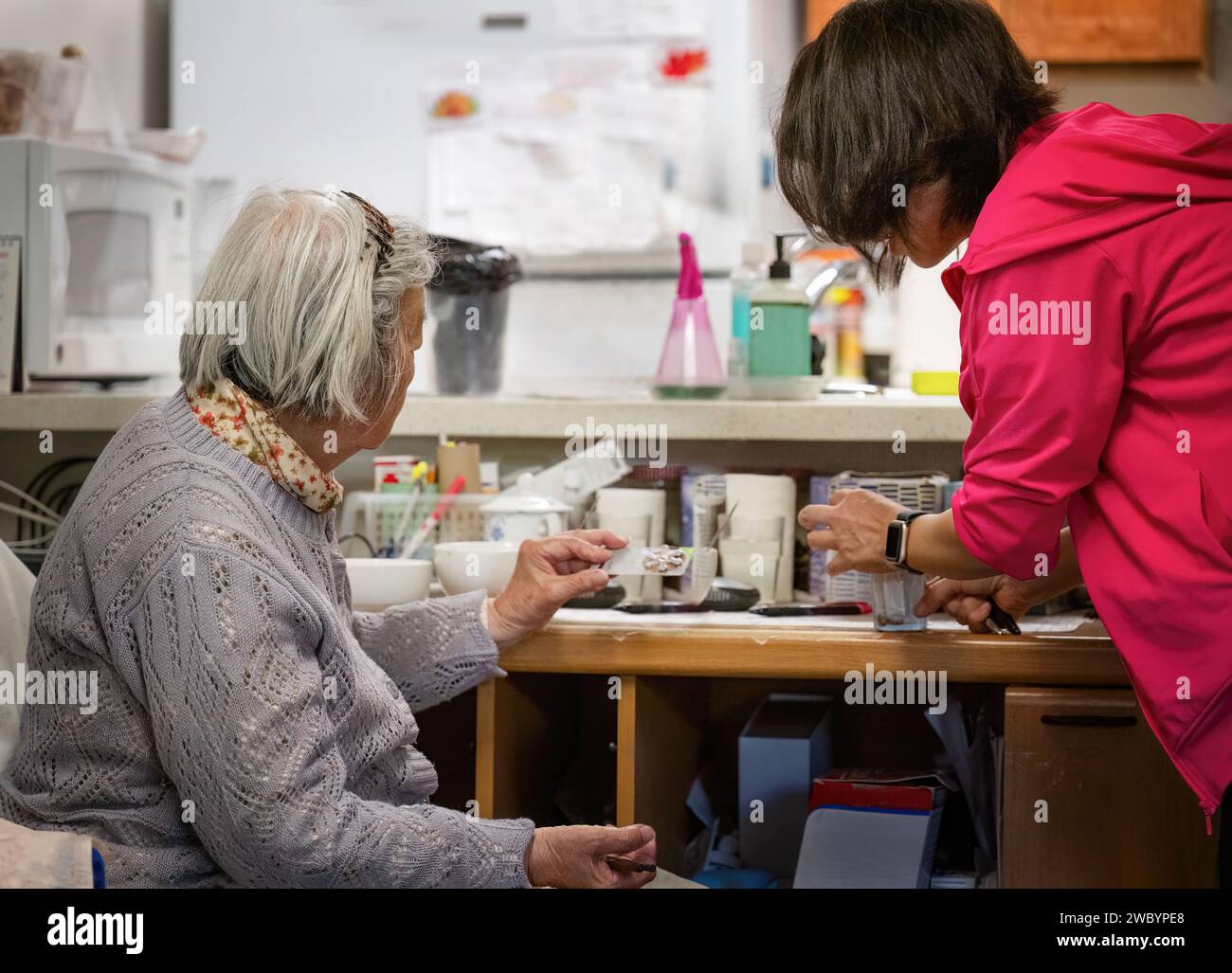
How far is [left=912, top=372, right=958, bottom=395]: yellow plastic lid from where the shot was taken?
204 cm

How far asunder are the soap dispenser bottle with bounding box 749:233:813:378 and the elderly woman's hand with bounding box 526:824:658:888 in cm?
84

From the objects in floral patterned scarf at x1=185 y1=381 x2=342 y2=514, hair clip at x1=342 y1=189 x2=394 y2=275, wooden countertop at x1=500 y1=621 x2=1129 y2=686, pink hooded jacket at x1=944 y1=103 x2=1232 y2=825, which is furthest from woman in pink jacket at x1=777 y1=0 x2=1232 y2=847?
floral patterned scarf at x1=185 y1=381 x2=342 y2=514

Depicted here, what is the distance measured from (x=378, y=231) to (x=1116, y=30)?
2.85 m

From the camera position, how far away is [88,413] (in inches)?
77.5

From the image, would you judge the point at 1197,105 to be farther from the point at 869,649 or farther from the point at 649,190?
the point at 869,649

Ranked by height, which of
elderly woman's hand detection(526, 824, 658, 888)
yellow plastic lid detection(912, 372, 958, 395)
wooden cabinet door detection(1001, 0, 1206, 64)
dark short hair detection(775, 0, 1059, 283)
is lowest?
elderly woman's hand detection(526, 824, 658, 888)

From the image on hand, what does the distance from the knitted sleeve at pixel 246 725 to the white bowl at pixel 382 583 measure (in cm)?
53

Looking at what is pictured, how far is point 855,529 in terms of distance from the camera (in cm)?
142

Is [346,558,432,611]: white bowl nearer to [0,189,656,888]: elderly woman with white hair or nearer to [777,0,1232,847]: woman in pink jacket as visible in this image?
[0,189,656,888]: elderly woman with white hair

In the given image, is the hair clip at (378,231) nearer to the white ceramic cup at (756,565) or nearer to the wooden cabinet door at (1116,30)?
the white ceramic cup at (756,565)

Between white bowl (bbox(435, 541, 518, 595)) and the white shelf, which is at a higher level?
the white shelf

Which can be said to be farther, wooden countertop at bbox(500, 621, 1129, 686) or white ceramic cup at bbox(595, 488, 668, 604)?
white ceramic cup at bbox(595, 488, 668, 604)

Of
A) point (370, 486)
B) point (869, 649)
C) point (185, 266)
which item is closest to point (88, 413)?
point (370, 486)

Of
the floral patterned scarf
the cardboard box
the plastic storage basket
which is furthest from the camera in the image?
the plastic storage basket
